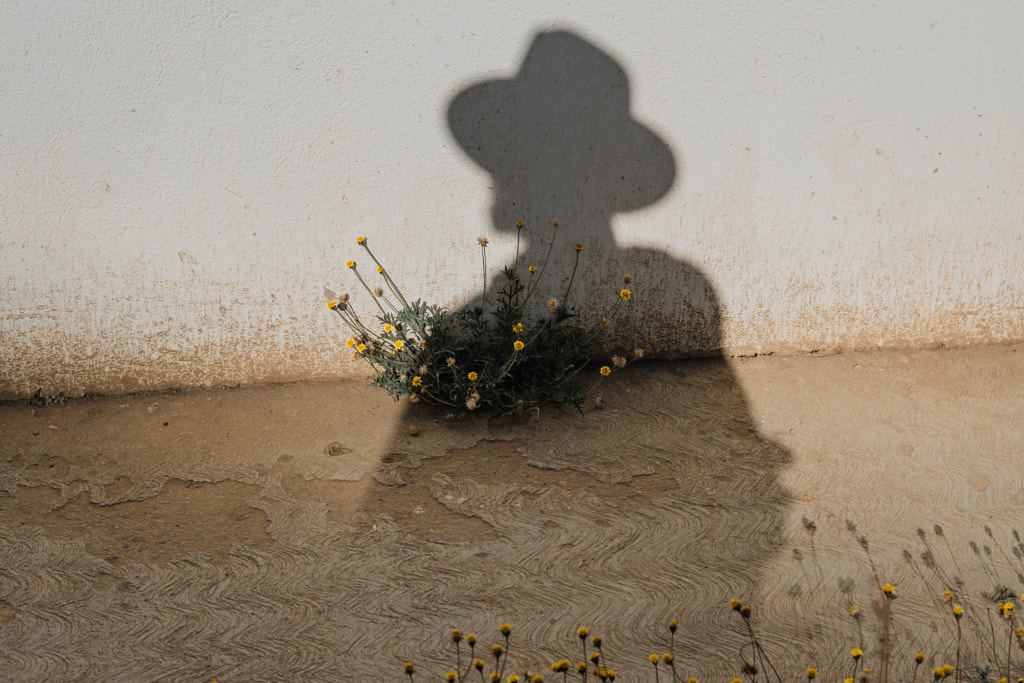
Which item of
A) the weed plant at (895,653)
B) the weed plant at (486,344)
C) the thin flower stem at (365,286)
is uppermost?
the thin flower stem at (365,286)

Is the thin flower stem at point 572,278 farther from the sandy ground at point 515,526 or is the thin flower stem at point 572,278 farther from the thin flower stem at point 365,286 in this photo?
the thin flower stem at point 365,286

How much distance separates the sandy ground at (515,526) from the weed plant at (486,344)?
0.39 feet

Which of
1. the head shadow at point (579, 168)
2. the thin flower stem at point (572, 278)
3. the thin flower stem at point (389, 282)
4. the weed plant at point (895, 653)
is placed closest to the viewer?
the weed plant at point (895, 653)

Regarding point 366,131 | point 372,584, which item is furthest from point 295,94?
point 372,584

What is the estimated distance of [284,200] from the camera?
8.87ft

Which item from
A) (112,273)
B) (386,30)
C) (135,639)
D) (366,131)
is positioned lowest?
(135,639)

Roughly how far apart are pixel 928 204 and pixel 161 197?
2.98 metres

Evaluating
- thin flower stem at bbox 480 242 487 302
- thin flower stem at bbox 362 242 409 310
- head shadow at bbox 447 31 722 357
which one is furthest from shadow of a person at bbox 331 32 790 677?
thin flower stem at bbox 362 242 409 310

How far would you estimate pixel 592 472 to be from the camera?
2449 millimetres

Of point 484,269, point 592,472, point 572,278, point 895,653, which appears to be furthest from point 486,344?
point 895,653

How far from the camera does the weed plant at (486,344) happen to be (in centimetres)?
269

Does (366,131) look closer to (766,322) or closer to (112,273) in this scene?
(112,273)

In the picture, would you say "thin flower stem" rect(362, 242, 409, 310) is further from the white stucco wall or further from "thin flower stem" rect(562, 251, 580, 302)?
"thin flower stem" rect(562, 251, 580, 302)

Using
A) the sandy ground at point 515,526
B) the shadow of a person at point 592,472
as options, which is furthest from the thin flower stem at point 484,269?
the sandy ground at point 515,526
